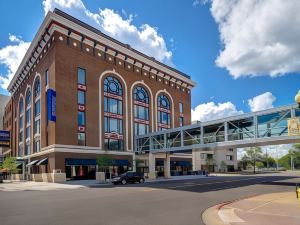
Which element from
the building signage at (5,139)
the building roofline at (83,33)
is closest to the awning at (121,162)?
the building roofline at (83,33)

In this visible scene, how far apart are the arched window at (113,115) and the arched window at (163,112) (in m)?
10.9

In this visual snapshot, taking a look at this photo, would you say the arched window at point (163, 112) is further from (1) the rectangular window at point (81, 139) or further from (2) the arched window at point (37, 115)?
(2) the arched window at point (37, 115)

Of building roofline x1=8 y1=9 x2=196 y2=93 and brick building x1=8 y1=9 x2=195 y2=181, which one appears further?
building roofline x1=8 y1=9 x2=196 y2=93

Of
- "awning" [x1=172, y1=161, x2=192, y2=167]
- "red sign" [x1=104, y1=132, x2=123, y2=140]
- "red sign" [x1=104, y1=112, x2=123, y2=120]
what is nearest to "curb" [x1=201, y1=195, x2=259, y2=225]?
"red sign" [x1=104, y1=132, x2=123, y2=140]

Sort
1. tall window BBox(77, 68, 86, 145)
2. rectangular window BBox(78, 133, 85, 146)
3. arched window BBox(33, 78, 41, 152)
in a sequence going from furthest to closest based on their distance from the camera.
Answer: arched window BBox(33, 78, 41, 152) → tall window BBox(77, 68, 86, 145) → rectangular window BBox(78, 133, 85, 146)

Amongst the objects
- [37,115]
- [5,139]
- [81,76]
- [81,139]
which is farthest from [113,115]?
[5,139]

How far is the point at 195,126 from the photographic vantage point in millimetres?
43438

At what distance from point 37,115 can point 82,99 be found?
9.79m

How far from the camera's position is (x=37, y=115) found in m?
52.5

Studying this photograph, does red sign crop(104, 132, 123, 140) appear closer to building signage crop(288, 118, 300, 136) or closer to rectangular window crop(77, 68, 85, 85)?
rectangular window crop(77, 68, 85, 85)

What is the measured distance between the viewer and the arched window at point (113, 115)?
5238cm

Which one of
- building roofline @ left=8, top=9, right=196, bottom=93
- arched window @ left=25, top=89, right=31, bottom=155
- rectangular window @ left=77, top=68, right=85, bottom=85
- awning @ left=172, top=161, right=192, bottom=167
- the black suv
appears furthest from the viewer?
awning @ left=172, top=161, right=192, bottom=167

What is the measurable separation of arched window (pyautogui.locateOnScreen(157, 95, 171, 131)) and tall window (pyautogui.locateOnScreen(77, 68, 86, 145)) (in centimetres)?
1934

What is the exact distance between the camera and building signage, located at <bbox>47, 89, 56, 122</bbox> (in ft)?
142
